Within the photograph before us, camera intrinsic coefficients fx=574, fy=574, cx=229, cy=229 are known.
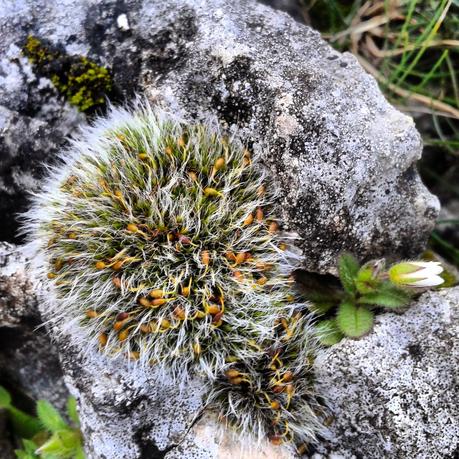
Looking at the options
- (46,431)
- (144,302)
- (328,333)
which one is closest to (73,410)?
(46,431)

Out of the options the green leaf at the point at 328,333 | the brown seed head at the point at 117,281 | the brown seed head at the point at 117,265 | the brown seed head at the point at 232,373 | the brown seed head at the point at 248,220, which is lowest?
the green leaf at the point at 328,333

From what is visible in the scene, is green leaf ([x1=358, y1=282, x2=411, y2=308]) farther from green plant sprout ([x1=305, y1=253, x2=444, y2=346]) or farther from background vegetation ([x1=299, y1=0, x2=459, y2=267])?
background vegetation ([x1=299, y1=0, x2=459, y2=267])

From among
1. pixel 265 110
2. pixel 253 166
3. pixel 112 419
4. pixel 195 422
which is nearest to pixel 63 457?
pixel 112 419

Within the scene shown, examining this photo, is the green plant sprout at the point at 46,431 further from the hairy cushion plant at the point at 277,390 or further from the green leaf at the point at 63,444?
the hairy cushion plant at the point at 277,390

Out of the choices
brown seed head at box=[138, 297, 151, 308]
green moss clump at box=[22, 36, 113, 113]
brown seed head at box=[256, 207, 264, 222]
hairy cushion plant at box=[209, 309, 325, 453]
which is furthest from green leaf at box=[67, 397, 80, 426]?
green moss clump at box=[22, 36, 113, 113]

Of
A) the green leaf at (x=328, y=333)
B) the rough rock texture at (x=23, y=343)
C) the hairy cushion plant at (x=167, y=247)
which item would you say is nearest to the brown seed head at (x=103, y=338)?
the hairy cushion plant at (x=167, y=247)

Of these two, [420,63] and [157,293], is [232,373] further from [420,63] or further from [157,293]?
[420,63]
